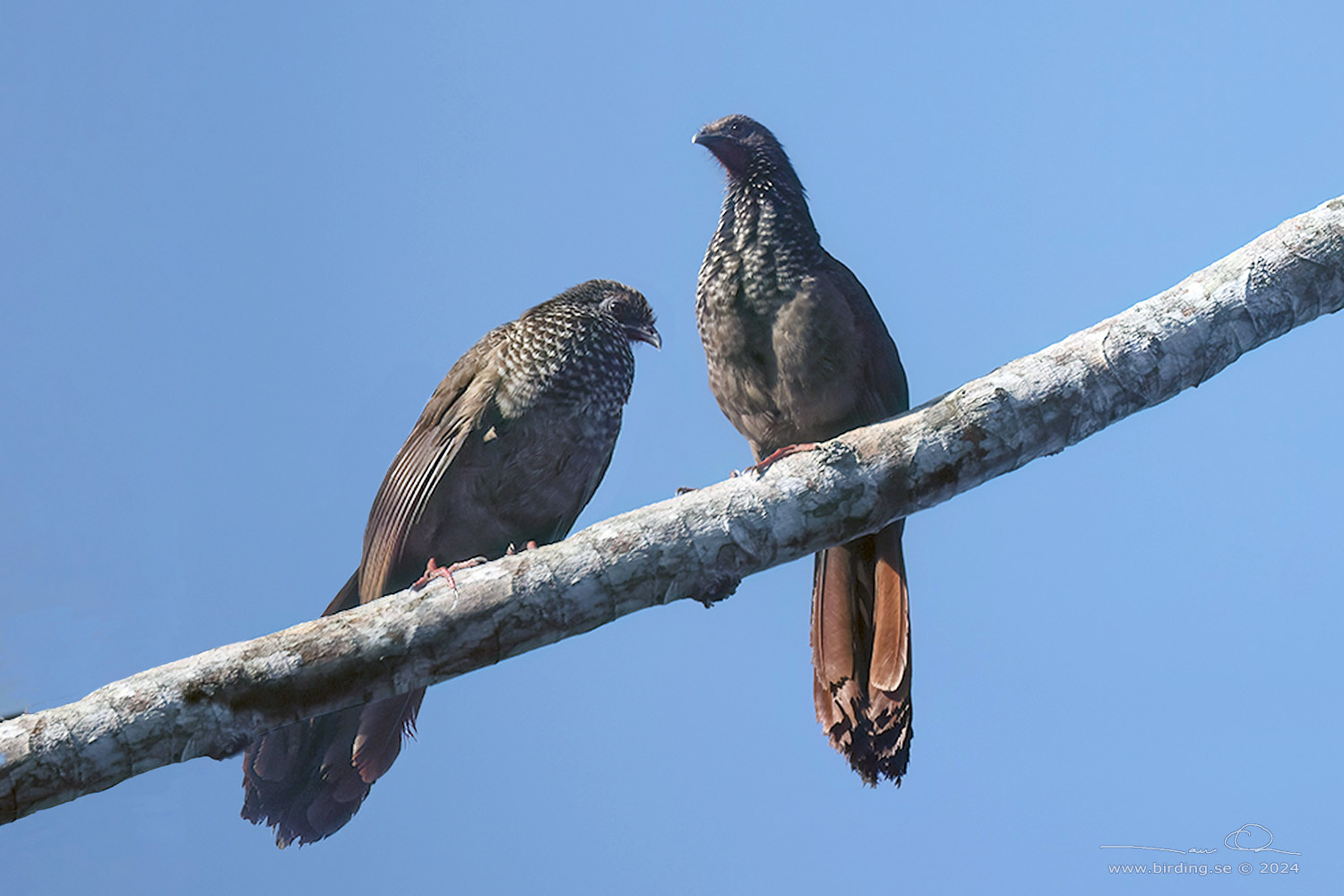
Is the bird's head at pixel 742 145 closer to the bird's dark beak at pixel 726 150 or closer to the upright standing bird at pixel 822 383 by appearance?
the bird's dark beak at pixel 726 150

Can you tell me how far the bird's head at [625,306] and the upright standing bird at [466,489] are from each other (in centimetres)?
17

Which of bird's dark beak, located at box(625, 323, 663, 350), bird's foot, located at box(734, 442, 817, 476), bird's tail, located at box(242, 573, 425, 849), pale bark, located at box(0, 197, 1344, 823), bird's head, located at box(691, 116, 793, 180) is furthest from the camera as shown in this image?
bird's dark beak, located at box(625, 323, 663, 350)

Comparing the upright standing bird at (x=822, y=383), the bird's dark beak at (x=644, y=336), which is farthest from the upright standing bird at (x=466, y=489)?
the upright standing bird at (x=822, y=383)

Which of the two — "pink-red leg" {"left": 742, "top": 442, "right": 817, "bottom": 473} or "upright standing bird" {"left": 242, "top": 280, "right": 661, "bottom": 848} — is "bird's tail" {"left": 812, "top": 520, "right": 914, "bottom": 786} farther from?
"upright standing bird" {"left": 242, "top": 280, "right": 661, "bottom": 848}

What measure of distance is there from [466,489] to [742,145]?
1.92 metres

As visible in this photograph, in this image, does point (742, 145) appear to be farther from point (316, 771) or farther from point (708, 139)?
point (316, 771)

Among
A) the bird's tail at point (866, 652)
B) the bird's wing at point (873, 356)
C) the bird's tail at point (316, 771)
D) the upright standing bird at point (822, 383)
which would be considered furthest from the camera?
→ the bird's wing at point (873, 356)

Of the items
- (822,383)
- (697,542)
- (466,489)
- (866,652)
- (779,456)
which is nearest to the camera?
(697,542)

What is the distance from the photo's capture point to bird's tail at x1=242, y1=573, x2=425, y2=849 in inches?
162

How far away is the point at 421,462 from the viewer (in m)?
4.51

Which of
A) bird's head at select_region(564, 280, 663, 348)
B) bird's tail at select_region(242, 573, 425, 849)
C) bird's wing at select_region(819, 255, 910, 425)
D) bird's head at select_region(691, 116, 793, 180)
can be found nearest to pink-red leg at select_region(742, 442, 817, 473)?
bird's wing at select_region(819, 255, 910, 425)

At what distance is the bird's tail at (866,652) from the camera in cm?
369

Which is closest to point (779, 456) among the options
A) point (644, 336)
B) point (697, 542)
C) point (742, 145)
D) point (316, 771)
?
point (697, 542)

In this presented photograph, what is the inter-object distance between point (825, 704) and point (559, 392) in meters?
1.65
